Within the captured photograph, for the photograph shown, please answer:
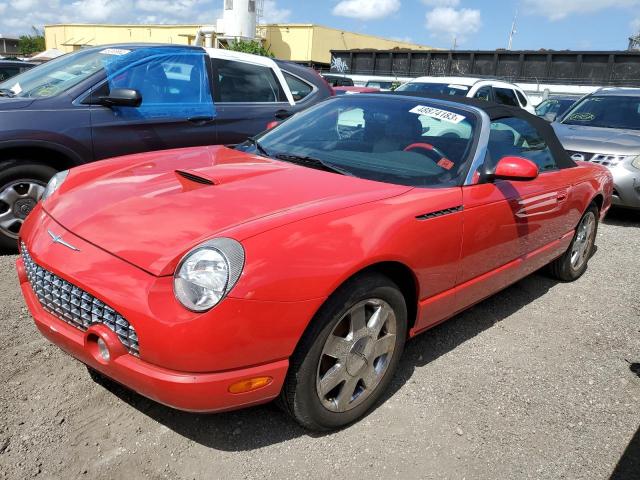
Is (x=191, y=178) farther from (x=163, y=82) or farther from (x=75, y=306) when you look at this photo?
(x=163, y=82)

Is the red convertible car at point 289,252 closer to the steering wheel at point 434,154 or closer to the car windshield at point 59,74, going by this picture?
the steering wheel at point 434,154

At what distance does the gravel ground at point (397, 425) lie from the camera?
2.21 meters

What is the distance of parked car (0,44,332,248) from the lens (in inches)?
165

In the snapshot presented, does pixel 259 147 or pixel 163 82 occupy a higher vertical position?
pixel 163 82

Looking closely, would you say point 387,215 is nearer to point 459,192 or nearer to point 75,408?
point 459,192

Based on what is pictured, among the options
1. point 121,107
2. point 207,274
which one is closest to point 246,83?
point 121,107

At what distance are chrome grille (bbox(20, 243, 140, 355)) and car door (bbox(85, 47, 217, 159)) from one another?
2.42 metres

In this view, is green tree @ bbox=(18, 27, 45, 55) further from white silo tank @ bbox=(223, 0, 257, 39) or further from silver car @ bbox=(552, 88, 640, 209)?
silver car @ bbox=(552, 88, 640, 209)

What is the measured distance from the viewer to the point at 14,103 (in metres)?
4.16

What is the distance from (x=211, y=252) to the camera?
198cm

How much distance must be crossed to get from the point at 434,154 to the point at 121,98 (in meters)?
2.71

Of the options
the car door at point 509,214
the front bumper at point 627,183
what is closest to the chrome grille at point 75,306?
the car door at point 509,214

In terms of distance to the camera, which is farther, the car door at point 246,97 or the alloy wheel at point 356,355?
the car door at point 246,97

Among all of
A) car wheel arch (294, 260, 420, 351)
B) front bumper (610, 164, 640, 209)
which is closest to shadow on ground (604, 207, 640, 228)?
front bumper (610, 164, 640, 209)
